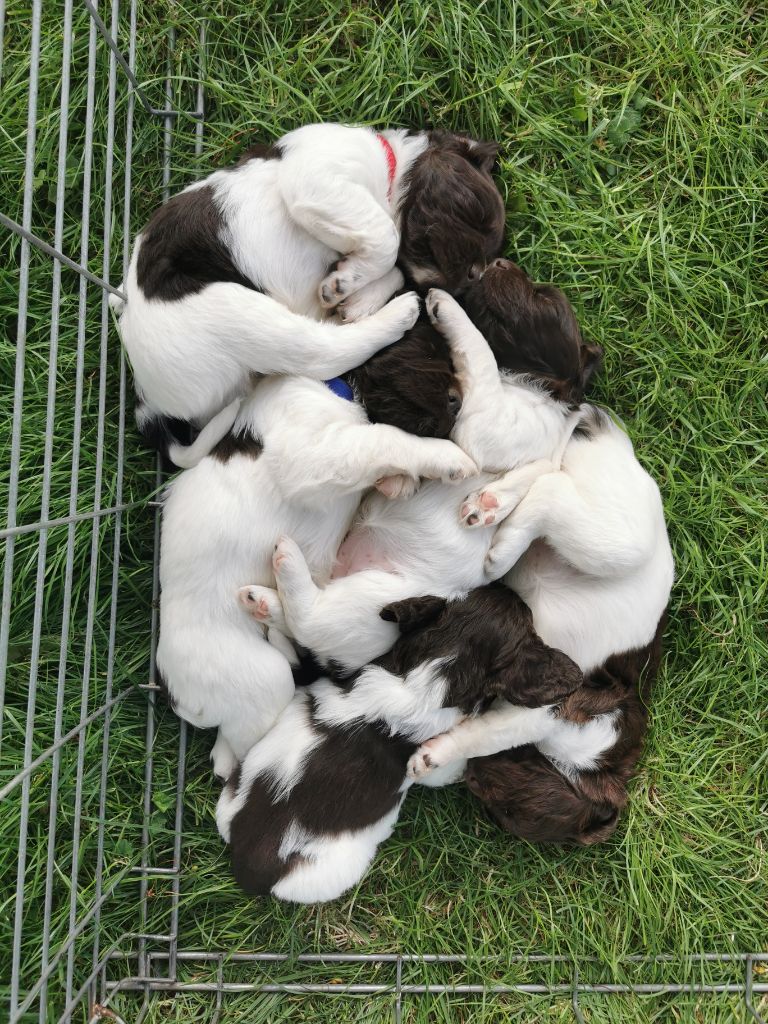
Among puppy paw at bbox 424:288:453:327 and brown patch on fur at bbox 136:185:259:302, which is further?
puppy paw at bbox 424:288:453:327

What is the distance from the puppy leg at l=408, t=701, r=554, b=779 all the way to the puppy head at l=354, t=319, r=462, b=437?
3.42ft

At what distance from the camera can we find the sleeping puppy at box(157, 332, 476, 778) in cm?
271

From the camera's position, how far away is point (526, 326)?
2.86 metres

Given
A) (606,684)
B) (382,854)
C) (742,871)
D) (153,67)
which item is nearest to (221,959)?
(382,854)

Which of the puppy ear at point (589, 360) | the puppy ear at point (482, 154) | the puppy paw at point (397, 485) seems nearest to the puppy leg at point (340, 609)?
the puppy paw at point (397, 485)

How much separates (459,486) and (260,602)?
815 mm

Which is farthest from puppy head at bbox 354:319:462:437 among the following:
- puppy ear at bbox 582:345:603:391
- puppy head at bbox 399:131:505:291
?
puppy ear at bbox 582:345:603:391

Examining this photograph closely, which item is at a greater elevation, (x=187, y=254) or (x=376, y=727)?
(x=187, y=254)

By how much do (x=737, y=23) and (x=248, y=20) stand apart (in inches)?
77.9

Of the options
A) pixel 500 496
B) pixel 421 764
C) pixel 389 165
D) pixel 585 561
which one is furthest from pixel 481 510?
pixel 389 165

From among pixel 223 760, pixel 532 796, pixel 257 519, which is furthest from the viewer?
pixel 223 760

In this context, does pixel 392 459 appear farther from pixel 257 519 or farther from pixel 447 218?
pixel 447 218

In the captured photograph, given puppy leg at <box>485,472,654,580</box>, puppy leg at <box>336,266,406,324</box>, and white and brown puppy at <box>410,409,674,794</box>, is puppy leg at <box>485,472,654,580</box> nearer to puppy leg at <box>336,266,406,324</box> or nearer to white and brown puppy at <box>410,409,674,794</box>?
white and brown puppy at <box>410,409,674,794</box>

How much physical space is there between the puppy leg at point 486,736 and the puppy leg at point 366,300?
4.92 feet
